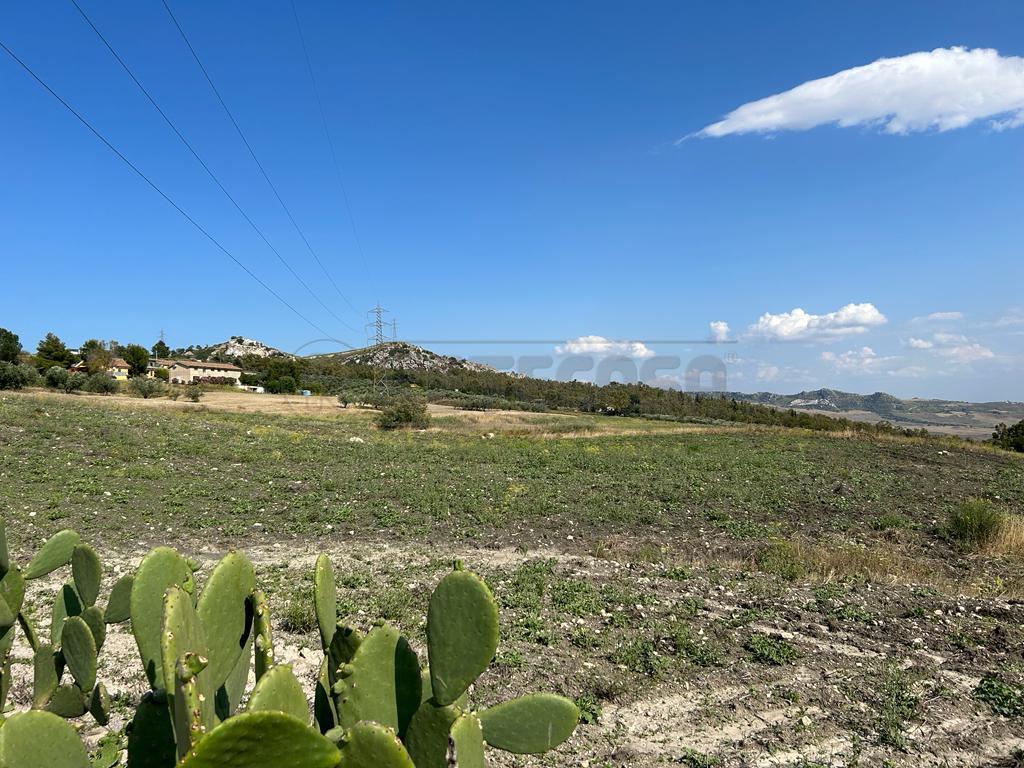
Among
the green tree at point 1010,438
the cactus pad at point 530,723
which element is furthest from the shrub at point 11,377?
the green tree at point 1010,438

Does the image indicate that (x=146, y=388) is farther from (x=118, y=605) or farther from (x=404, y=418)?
(x=118, y=605)

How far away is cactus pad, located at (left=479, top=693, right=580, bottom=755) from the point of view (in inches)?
63.2

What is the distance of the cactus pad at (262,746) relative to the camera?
83 centimetres

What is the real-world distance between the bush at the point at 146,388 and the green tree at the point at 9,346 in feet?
83.7

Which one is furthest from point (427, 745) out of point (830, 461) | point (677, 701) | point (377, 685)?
point (830, 461)

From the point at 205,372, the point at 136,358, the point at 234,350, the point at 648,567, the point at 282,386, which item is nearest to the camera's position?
the point at 648,567

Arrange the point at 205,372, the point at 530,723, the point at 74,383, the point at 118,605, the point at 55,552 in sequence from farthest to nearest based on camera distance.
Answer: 1. the point at 205,372
2. the point at 74,383
3. the point at 55,552
4. the point at 118,605
5. the point at 530,723

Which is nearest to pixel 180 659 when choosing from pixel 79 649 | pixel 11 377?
pixel 79 649

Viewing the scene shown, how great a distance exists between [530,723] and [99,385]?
50.1 meters

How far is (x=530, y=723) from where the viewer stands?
1.63 m

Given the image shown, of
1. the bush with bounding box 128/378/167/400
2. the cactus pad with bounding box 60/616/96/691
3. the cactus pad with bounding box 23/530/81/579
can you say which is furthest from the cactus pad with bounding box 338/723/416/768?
the bush with bounding box 128/378/167/400

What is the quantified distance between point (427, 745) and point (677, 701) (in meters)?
3.35

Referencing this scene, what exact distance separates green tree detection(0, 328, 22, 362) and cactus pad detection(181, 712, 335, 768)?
77430 mm

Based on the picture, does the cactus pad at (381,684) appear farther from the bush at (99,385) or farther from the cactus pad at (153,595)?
the bush at (99,385)
